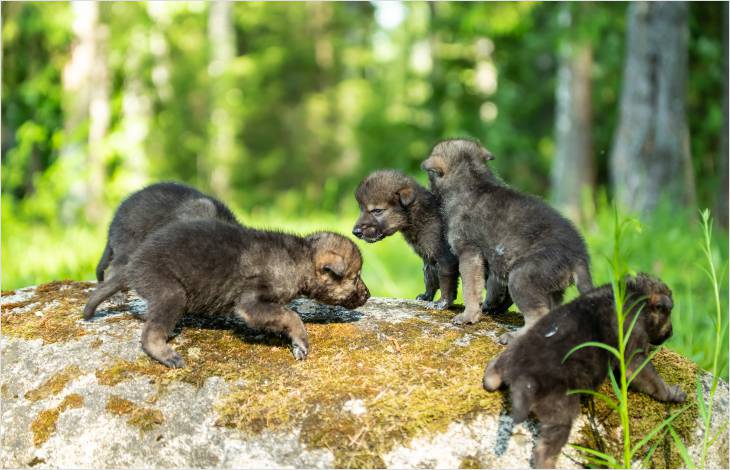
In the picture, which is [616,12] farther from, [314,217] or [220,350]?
[220,350]

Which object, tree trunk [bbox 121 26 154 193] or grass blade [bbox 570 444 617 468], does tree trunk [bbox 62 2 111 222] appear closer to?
tree trunk [bbox 121 26 154 193]

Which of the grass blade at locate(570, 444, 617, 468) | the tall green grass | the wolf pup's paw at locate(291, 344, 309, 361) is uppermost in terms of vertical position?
the wolf pup's paw at locate(291, 344, 309, 361)

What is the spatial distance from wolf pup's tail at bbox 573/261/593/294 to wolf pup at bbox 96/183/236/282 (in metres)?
2.55

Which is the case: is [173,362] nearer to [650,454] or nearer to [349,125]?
[650,454]

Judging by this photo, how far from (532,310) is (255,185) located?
1180 inches

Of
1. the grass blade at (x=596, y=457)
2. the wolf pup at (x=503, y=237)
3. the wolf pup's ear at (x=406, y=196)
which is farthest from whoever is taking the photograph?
the wolf pup's ear at (x=406, y=196)

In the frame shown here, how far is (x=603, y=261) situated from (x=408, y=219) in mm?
3856

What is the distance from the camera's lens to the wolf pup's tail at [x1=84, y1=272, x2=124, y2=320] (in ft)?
15.3

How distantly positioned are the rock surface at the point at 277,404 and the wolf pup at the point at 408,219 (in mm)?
1049

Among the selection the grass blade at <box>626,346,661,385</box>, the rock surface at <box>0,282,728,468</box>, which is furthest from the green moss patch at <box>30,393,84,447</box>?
the grass blade at <box>626,346,661,385</box>

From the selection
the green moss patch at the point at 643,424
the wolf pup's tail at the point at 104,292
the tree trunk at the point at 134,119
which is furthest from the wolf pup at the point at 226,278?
the tree trunk at the point at 134,119

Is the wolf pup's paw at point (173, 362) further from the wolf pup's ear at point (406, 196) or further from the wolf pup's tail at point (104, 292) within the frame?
the wolf pup's ear at point (406, 196)

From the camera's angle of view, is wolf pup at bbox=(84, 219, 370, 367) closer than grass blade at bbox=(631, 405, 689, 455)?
No

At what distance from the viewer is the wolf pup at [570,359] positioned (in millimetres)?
3693
